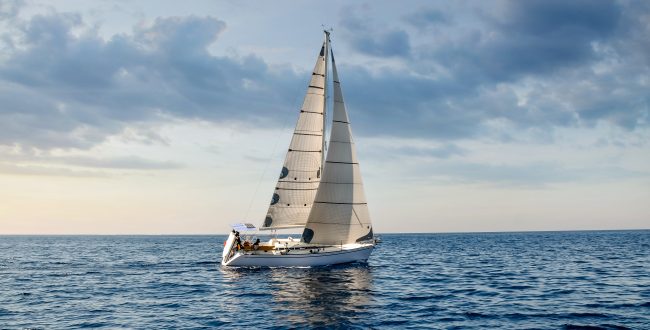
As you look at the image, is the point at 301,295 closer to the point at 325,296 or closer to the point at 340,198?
the point at 325,296

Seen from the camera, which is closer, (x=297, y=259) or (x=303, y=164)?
(x=297, y=259)

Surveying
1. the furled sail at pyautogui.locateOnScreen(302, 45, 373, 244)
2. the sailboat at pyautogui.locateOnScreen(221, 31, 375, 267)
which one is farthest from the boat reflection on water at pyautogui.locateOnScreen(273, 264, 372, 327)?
the furled sail at pyautogui.locateOnScreen(302, 45, 373, 244)

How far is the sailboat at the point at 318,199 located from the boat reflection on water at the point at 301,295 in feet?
4.35

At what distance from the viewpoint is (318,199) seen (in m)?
40.6

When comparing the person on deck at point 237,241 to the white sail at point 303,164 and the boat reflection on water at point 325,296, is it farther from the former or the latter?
the boat reflection on water at point 325,296

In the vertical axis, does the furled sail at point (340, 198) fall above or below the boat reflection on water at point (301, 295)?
above

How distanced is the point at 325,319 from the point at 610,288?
18974 millimetres

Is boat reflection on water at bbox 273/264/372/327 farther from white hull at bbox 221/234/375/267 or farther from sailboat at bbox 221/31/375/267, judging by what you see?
sailboat at bbox 221/31/375/267

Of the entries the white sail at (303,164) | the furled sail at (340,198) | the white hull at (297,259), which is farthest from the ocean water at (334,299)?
the white sail at (303,164)

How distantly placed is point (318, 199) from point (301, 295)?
13101mm

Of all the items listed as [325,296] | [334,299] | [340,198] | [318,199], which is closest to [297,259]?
[318,199]

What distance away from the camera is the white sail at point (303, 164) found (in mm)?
43469

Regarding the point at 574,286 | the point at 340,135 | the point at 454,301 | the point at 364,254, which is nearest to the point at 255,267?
the point at 364,254

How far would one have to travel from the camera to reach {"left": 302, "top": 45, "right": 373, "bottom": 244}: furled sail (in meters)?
40.7
